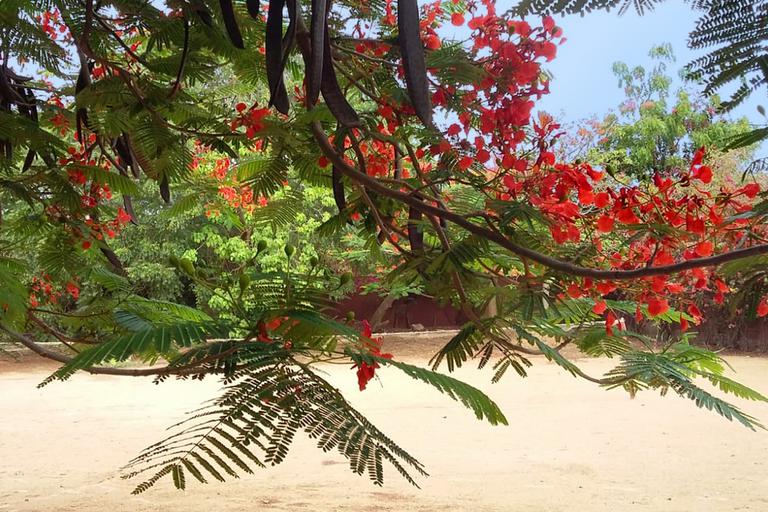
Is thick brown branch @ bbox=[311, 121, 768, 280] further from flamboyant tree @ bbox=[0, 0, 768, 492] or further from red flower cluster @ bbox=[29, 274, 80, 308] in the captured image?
red flower cluster @ bbox=[29, 274, 80, 308]

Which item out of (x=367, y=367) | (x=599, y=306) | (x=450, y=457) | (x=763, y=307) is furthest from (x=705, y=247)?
(x=450, y=457)

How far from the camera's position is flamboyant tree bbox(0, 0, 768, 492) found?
1.25 metres

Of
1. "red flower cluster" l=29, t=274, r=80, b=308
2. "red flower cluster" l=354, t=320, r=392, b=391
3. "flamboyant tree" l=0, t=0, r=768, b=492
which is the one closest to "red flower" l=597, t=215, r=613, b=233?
"flamboyant tree" l=0, t=0, r=768, b=492

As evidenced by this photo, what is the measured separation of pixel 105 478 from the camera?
5.14m

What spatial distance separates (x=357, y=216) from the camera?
7.94 feet

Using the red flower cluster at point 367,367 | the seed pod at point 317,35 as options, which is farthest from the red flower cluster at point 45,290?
the seed pod at point 317,35

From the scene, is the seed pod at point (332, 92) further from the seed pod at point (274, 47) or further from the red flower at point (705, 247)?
the red flower at point (705, 247)

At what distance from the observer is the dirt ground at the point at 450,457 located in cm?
A: 448

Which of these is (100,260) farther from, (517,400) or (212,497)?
(517,400)

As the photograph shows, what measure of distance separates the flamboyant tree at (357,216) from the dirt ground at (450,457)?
2159 millimetres

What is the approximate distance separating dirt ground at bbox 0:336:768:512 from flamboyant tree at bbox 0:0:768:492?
216 cm

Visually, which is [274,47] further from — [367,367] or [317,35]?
[367,367]

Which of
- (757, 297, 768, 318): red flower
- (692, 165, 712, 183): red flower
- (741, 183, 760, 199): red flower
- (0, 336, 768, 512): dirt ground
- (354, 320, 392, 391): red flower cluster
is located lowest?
(0, 336, 768, 512): dirt ground

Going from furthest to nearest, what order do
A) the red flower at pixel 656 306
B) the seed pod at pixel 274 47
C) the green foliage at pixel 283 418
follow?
the red flower at pixel 656 306 < the seed pod at pixel 274 47 < the green foliage at pixel 283 418
